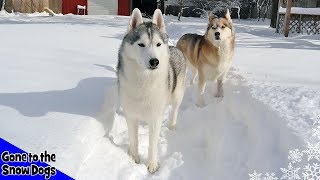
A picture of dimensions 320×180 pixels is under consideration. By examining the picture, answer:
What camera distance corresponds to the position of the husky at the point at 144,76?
302 centimetres

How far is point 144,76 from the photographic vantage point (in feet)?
10.4

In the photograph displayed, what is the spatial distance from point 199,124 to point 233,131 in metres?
0.61

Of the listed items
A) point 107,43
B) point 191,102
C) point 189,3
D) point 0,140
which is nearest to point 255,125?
point 191,102

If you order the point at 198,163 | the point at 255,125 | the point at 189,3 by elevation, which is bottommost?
Answer: the point at 198,163

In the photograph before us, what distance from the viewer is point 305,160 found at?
8.83 feet

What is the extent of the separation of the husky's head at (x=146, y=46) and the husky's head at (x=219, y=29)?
1.80 meters

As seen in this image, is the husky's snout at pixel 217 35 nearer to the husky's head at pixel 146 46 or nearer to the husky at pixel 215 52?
the husky at pixel 215 52

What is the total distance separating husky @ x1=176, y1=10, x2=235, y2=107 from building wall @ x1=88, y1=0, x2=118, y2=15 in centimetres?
2072

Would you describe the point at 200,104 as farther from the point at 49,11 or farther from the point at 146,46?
the point at 49,11

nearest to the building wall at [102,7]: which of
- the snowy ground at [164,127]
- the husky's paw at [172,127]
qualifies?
the snowy ground at [164,127]

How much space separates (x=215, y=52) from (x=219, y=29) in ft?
1.15

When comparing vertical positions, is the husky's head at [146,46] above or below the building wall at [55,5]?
below

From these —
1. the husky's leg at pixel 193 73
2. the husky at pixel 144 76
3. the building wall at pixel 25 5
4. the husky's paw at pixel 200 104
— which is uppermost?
the building wall at pixel 25 5

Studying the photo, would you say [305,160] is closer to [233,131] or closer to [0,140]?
[233,131]
